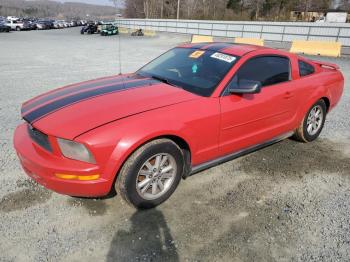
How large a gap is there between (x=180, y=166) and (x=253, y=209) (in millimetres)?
890

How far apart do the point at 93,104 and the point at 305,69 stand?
3.15 m

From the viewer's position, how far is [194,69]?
3771mm

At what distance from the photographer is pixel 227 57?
3723 mm

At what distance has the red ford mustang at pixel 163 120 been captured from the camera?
106 inches

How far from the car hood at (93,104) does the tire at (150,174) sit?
40cm

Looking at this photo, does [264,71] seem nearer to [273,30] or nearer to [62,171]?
[62,171]

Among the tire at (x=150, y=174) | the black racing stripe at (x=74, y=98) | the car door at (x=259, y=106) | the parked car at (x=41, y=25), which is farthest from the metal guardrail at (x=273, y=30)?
the parked car at (x=41, y=25)

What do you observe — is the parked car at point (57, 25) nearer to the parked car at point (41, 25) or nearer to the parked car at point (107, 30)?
the parked car at point (41, 25)

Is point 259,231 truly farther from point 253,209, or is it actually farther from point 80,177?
point 80,177

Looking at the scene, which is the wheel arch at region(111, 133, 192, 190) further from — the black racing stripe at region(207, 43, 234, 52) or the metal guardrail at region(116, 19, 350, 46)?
the metal guardrail at region(116, 19, 350, 46)

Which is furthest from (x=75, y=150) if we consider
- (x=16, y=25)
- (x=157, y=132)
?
(x=16, y=25)

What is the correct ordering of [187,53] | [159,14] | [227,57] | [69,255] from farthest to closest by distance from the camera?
[159,14]
[187,53]
[227,57]
[69,255]

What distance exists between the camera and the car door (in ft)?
11.3

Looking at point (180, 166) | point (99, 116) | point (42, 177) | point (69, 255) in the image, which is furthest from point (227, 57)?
point (69, 255)
